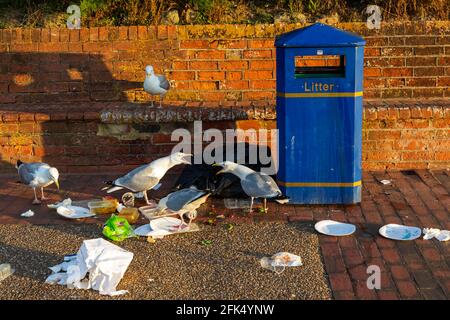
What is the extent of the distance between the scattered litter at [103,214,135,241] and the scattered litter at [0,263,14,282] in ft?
2.83

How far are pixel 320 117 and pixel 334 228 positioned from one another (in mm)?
1080

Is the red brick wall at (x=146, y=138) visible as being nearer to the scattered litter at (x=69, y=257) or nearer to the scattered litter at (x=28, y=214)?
the scattered litter at (x=28, y=214)

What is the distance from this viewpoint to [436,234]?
5.05m

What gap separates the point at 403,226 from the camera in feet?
17.2

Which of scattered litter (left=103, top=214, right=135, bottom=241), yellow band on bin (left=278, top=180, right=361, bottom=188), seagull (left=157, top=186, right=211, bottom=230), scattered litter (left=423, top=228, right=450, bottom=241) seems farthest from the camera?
yellow band on bin (left=278, top=180, right=361, bottom=188)

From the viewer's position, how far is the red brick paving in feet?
13.8

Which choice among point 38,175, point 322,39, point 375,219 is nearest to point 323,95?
point 322,39

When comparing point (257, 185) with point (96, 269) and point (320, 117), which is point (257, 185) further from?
point (96, 269)

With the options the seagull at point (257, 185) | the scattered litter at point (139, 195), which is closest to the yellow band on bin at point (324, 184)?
the seagull at point (257, 185)

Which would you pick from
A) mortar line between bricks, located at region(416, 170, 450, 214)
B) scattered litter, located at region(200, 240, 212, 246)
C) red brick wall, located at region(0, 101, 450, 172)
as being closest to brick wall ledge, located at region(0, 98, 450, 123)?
red brick wall, located at region(0, 101, 450, 172)

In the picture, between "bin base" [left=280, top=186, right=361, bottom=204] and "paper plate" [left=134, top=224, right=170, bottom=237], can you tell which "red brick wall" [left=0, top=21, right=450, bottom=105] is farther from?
"paper plate" [left=134, top=224, right=170, bottom=237]

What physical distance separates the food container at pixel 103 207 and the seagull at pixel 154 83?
1669 mm

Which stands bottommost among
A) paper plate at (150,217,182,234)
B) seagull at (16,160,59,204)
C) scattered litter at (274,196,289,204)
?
paper plate at (150,217,182,234)

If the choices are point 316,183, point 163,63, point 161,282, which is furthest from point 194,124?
point 161,282
